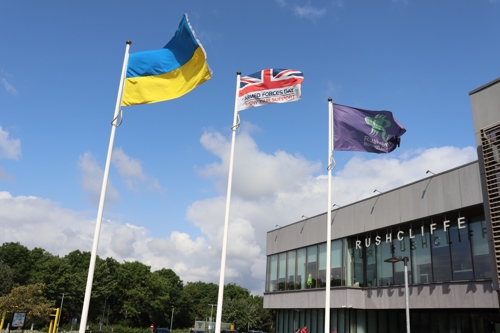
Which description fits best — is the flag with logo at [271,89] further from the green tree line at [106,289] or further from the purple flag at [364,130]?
the green tree line at [106,289]

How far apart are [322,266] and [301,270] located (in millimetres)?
3432

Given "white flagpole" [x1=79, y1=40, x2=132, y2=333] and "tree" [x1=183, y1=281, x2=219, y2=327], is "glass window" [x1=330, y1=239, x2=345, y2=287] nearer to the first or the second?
"white flagpole" [x1=79, y1=40, x2=132, y2=333]

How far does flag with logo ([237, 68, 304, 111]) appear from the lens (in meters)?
19.4

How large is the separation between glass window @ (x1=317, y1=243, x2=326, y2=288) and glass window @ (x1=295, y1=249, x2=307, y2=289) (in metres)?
2.37

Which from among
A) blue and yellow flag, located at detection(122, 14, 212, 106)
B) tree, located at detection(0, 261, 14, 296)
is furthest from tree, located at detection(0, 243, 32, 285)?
blue and yellow flag, located at detection(122, 14, 212, 106)

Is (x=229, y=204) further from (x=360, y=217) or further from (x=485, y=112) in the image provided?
(x=360, y=217)

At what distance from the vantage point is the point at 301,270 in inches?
1492

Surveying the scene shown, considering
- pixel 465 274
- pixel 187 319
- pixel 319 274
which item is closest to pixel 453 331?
pixel 465 274

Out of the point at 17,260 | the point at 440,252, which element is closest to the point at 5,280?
the point at 17,260

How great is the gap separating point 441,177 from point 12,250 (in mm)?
96093

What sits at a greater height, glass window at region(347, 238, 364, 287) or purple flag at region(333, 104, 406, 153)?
purple flag at region(333, 104, 406, 153)

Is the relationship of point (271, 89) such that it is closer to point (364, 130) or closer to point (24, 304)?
point (364, 130)

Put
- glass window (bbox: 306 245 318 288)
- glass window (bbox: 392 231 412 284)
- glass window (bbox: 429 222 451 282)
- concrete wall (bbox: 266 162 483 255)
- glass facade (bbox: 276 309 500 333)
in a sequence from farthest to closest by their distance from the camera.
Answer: glass window (bbox: 306 245 318 288)
glass window (bbox: 392 231 412 284)
glass window (bbox: 429 222 451 282)
glass facade (bbox: 276 309 500 333)
concrete wall (bbox: 266 162 483 255)

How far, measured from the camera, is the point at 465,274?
2391 centimetres
